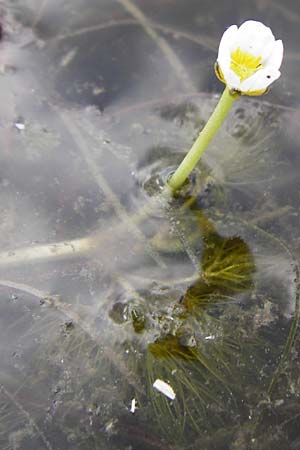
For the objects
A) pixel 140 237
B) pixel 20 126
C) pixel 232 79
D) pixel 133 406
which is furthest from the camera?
pixel 20 126

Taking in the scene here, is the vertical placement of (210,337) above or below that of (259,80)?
below

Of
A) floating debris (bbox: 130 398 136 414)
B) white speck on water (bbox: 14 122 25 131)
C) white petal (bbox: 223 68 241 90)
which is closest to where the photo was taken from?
white petal (bbox: 223 68 241 90)

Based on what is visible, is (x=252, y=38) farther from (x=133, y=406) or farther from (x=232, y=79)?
(x=133, y=406)

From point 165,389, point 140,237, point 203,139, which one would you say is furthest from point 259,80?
point 165,389

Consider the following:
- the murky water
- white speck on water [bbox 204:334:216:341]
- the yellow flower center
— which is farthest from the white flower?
white speck on water [bbox 204:334:216:341]

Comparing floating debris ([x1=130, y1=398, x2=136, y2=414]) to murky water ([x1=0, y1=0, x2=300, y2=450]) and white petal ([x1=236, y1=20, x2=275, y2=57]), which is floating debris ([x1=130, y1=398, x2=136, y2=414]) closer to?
murky water ([x1=0, y1=0, x2=300, y2=450])

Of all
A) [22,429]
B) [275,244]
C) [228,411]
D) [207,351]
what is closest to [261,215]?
[275,244]

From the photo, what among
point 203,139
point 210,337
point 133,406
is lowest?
point 133,406

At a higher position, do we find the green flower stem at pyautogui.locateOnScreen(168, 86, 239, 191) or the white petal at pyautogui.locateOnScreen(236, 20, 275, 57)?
the white petal at pyautogui.locateOnScreen(236, 20, 275, 57)

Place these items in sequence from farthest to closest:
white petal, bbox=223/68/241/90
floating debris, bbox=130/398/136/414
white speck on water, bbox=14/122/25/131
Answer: white speck on water, bbox=14/122/25/131
floating debris, bbox=130/398/136/414
white petal, bbox=223/68/241/90
